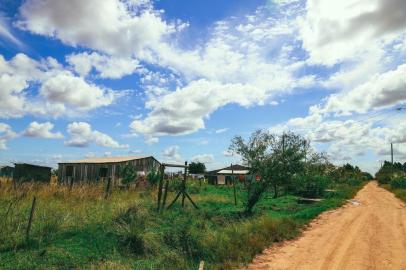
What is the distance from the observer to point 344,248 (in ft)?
31.3

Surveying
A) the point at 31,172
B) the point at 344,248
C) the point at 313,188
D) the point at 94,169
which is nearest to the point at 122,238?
the point at 344,248

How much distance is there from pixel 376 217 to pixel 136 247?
449 inches

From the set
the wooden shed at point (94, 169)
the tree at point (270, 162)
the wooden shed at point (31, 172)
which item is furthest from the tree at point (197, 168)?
the tree at point (270, 162)

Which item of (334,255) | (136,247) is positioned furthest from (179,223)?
(334,255)

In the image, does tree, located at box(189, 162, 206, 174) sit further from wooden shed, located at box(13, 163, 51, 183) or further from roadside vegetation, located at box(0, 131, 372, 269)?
roadside vegetation, located at box(0, 131, 372, 269)

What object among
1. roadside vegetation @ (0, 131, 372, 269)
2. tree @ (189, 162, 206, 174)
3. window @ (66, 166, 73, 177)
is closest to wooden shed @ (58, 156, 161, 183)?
window @ (66, 166, 73, 177)

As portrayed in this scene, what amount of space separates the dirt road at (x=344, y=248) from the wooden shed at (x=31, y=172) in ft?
84.0

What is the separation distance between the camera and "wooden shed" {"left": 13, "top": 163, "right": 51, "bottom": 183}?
30078 mm

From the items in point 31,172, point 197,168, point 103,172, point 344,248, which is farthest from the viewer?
point 197,168

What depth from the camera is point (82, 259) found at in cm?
793

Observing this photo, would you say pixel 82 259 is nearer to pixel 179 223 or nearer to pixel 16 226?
pixel 16 226

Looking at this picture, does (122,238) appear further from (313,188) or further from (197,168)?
(197,168)

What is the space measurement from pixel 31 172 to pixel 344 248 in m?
28.7

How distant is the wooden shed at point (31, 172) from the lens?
30.1 m
